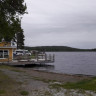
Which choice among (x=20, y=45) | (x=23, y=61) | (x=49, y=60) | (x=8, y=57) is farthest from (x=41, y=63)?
(x=20, y=45)

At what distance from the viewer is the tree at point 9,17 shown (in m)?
14.5

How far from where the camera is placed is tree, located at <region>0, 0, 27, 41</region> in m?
14.5

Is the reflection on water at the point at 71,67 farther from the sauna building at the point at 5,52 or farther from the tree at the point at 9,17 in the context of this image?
the tree at the point at 9,17

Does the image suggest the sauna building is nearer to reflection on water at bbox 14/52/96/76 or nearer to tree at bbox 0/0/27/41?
reflection on water at bbox 14/52/96/76

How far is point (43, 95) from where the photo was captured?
10.7 metres

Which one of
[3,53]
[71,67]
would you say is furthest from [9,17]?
[71,67]

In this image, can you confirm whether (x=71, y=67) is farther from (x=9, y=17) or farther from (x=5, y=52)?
(x=9, y=17)

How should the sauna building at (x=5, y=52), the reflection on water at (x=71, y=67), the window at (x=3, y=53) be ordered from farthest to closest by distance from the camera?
the reflection on water at (x=71, y=67) → the window at (x=3, y=53) → the sauna building at (x=5, y=52)

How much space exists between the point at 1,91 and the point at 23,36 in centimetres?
6177

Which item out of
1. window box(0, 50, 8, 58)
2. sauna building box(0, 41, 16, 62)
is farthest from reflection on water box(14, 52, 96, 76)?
window box(0, 50, 8, 58)

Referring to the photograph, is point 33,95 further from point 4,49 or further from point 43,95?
point 4,49

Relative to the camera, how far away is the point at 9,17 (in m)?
14.9

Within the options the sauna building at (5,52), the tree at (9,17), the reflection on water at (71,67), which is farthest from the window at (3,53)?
the tree at (9,17)

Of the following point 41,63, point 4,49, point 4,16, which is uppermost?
point 4,16
